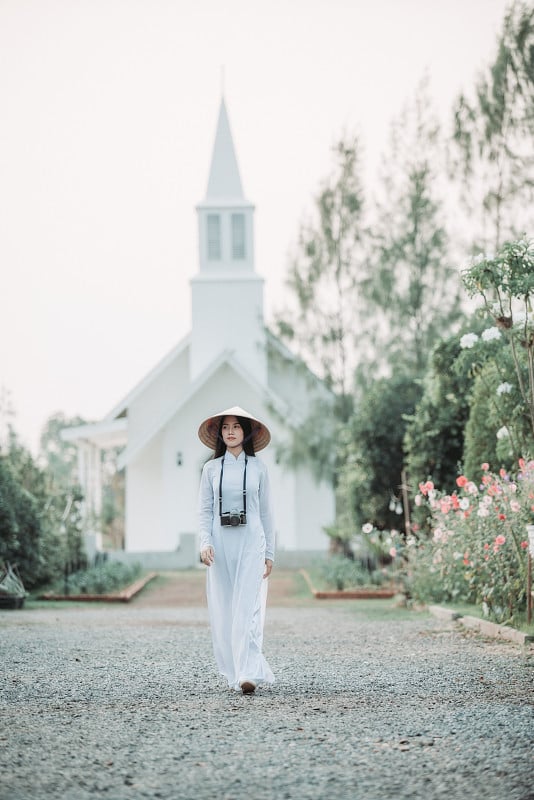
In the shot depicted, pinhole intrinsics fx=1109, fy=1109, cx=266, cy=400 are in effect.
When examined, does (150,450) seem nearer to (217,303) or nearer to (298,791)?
(217,303)

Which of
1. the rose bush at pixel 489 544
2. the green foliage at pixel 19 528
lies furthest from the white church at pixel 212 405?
the rose bush at pixel 489 544

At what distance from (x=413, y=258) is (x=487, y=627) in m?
18.7

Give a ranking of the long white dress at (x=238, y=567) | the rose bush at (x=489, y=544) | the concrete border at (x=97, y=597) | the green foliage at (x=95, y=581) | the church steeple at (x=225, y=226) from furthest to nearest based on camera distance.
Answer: the church steeple at (x=225, y=226), the green foliage at (x=95, y=581), the concrete border at (x=97, y=597), the rose bush at (x=489, y=544), the long white dress at (x=238, y=567)

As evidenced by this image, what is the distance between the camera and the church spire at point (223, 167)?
107 feet

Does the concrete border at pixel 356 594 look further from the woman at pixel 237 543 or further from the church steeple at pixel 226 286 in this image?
the church steeple at pixel 226 286

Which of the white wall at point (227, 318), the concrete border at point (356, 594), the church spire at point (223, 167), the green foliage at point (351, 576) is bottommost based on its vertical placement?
the concrete border at point (356, 594)

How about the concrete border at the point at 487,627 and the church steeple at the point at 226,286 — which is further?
the church steeple at the point at 226,286

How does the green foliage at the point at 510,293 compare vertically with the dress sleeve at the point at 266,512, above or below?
above

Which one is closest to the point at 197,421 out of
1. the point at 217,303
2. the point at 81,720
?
the point at 217,303

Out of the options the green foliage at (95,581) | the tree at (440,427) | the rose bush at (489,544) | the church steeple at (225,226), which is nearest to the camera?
the rose bush at (489,544)

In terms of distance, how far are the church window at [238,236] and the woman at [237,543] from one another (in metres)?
25.0

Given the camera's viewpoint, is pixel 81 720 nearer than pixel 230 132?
Yes

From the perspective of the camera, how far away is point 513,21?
25.1 m

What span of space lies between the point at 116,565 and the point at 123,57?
9768 millimetres
